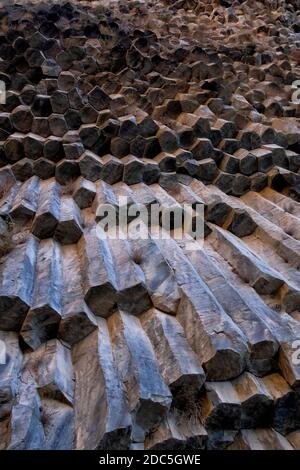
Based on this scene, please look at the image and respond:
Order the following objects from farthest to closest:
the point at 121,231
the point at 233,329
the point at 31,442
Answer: the point at 121,231 < the point at 233,329 < the point at 31,442

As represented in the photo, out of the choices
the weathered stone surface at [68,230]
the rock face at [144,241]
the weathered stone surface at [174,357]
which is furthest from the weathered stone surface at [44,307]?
the weathered stone surface at [174,357]

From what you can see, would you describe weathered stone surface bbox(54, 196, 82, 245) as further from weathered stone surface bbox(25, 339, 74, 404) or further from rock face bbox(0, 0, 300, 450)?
weathered stone surface bbox(25, 339, 74, 404)

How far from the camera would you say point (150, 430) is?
2.09m

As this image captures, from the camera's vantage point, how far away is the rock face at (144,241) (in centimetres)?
221

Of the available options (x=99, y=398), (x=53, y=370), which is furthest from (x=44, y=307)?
(x=99, y=398)

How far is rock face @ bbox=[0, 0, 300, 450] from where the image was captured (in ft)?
7.23

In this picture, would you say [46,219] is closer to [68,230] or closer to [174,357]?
[68,230]

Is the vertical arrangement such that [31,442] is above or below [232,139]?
below

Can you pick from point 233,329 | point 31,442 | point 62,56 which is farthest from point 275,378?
point 62,56

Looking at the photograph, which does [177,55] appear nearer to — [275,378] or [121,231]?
[121,231]

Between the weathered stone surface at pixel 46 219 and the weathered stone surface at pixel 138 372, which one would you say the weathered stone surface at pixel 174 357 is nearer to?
the weathered stone surface at pixel 138 372

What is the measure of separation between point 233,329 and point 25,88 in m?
3.50

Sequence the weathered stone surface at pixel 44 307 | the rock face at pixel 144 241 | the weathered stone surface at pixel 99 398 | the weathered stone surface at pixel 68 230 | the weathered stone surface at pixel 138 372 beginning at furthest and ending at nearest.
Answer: the weathered stone surface at pixel 68 230
the weathered stone surface at pixel 44 307
the rock face at pixel 144 241
the weathered stone surface at pixel 138 372
the weathered stone surface at pixel 99 398

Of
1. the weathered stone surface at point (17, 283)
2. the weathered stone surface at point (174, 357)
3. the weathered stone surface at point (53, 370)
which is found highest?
the weathered stone surface at point (17, 283)
